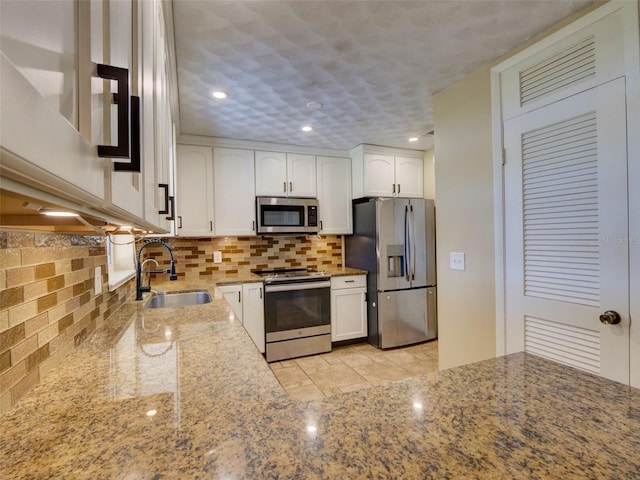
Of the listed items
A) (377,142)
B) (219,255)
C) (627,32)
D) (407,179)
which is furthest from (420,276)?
(627,32)

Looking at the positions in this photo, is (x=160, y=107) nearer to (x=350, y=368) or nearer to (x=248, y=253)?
(x=248, y=253)

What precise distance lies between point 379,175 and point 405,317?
1.63 m

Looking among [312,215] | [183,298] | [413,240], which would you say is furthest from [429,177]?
[183,298]

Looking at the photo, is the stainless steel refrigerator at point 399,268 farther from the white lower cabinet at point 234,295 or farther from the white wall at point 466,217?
the white lower cabinet at point 234,295

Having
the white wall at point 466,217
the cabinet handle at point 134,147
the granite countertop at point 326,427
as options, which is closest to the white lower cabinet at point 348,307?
the white wall at point 466,217

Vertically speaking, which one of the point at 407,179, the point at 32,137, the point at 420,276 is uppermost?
the point at 407,179

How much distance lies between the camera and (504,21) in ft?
5.08

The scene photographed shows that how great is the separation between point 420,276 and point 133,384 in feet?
10.2

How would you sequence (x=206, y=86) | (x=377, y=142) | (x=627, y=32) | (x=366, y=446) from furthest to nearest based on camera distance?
(x=377, y=142) < (x=206, y=86) < (x=627, y=32) < (x=366, y=446)

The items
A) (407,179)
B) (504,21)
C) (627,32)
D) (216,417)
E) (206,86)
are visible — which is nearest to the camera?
(216,417)

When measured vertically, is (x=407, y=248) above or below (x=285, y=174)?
below

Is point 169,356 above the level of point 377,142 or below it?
below

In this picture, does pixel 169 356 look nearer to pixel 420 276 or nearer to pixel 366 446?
pixel 366 446

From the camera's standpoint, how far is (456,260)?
6.95 feet
